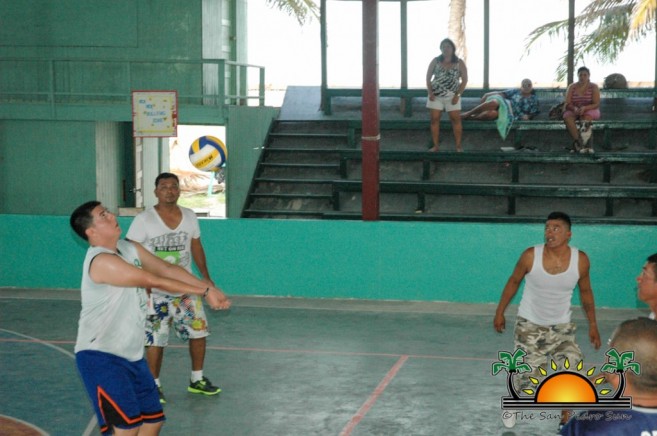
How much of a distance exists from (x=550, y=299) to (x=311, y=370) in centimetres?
292

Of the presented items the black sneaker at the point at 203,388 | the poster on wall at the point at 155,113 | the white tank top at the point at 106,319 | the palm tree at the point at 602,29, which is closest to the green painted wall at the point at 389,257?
the poster on wall at the point at 155,113

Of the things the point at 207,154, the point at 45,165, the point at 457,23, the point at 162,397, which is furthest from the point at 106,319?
the point at 457,23

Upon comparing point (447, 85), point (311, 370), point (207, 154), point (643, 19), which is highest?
point (643, 19)

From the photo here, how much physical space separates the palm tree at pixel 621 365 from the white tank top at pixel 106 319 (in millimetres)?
3386

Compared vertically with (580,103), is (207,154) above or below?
below

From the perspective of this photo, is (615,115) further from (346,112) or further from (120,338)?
(120,338)

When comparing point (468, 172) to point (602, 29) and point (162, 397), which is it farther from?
A: point (162, 397)

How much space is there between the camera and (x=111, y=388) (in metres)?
5.67

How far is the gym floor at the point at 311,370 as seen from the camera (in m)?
7.76

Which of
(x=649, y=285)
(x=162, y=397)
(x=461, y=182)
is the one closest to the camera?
(x=649, y=285)

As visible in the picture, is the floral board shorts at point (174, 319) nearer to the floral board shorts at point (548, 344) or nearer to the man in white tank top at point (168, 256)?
the man in white tank top at point (168, 256)

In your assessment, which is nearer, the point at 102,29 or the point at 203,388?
the point at 203,388

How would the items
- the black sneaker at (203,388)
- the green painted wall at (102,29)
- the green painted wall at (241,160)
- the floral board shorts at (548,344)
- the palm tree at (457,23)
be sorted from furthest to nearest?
the palm tree at (457,23) < the green painted wall at (102,29) < the green painted wall at (241,160) < the black sneaker at (203,388) < the floral board shorts at (548,344)

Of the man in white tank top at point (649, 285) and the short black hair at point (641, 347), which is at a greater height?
the short black hair at point (641, 347)
